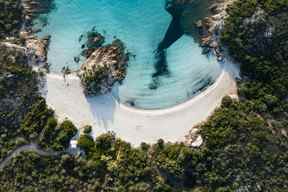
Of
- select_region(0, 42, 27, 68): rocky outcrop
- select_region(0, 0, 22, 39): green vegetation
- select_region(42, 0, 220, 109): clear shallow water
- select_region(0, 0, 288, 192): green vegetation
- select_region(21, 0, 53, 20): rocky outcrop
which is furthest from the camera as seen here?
select_region(21, 0, 53, 20): rocky outcrop

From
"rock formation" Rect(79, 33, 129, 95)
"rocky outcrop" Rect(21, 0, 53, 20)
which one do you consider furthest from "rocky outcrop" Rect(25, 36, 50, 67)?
"rock formation" Rect(79, 33, 129, 95)

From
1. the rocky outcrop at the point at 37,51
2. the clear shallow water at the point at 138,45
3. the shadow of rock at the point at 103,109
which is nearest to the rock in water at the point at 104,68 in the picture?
the shadow of rock at the point at 103,109

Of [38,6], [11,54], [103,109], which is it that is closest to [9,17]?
[38,6]

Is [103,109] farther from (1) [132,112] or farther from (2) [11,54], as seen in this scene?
(2) [11,54]

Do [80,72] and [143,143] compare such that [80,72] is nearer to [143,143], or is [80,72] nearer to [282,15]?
[143,143]

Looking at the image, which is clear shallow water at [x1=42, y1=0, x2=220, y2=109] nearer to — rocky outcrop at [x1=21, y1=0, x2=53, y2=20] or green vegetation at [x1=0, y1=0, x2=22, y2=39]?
rocky outcrop at [x1=21, y1=0, x2=53, y2=20]
